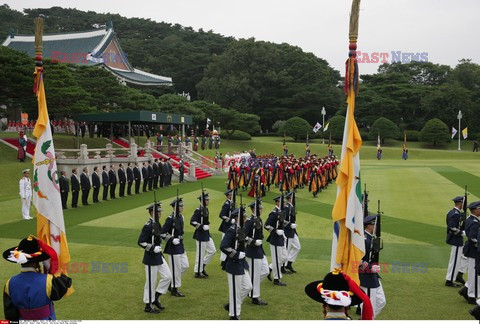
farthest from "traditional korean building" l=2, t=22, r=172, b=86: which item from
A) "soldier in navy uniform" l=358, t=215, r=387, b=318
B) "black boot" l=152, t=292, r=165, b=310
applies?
"soldier in navy uniform" l=358, t=215, r=387, b=318

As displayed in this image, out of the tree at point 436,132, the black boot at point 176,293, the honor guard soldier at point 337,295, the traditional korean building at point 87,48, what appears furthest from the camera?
the tree at point 436,132

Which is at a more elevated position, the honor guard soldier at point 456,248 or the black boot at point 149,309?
the honor guard soldier at point 456,248

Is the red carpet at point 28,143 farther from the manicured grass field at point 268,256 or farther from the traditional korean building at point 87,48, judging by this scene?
the traditional korean building at point 87,48

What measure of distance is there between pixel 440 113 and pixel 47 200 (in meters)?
60.7

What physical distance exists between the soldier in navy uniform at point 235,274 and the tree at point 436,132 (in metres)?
53.4

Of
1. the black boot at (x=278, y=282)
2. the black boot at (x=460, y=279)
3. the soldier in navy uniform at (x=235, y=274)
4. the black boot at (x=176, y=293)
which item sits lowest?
the black boot at (x=176, y=293)

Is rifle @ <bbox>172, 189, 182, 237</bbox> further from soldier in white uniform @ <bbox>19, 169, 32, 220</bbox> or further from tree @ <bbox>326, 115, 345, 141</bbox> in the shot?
tree @ <bbox>326, 115, 345, 141</bbox>

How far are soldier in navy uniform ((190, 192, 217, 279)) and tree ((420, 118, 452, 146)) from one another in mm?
51607

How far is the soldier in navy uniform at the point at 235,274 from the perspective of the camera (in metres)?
7.64

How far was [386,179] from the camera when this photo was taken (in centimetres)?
2881

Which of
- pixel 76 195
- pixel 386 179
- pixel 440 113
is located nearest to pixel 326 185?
pixel 386 179

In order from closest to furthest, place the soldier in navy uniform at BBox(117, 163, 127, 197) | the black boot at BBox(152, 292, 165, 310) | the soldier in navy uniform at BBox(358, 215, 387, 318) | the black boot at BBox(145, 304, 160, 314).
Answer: the soldier in navy uniform at BBox(358, 215, 387, 318)
the black boot at BBox(145, 304, 160, 314)
the black boot at BBox(152, 292, 165, 310)
the soldier in navy uniform at BBox(117, 163, 127, 197)

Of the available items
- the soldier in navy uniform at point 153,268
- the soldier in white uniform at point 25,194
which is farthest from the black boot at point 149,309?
the soldier in white uniform at point 25,194

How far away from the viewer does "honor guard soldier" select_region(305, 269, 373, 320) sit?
424 cm
